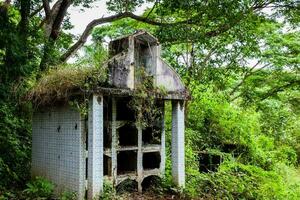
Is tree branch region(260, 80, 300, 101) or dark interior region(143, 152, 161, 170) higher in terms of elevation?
tree branch region(260, 80, 300, 101)

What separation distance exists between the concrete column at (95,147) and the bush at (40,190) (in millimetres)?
1132

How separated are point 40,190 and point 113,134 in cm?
179

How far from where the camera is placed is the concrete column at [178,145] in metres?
8.07

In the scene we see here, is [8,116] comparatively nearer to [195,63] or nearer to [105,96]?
[105,96]

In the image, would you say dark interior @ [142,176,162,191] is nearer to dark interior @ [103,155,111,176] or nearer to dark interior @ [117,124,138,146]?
dark interior @ [117,124,138,146]

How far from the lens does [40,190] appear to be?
7.17 metres

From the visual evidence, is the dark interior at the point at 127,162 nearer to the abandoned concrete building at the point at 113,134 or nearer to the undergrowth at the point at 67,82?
the abandoned concrete building at the point at 113,134

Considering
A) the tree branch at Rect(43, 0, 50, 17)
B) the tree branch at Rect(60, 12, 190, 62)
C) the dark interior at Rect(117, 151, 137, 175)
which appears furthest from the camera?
the tree branch at Rect(60, 12, 190, 62)

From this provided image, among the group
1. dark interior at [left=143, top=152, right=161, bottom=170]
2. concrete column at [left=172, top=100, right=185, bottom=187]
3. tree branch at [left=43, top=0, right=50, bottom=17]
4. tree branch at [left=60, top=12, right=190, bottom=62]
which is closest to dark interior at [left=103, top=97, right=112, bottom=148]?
dark interior at [left=143, top=152, right=161, bottom=170]

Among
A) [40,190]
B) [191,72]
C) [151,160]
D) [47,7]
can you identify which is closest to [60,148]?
[40,190]

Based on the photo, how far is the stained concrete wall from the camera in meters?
6.75

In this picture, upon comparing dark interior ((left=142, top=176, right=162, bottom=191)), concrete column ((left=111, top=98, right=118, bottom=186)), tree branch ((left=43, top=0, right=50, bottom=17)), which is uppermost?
tree branch ((left=43, top=0, right=50, bottom=17))

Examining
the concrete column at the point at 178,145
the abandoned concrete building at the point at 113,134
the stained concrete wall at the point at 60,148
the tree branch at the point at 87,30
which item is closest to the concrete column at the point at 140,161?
the abandoned concrete building at the point at 113,134

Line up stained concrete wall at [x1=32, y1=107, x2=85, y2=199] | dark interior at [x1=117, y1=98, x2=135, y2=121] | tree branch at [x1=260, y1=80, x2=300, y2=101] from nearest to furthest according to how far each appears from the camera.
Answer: stained concrete wall at [x1=32, y1=107, x2=85, y2=199] → dark interior at [x1=117, y1=98, x2=135, y2=121] → tree branch at [x1=260, y1=80, x2=300, y2=101]
